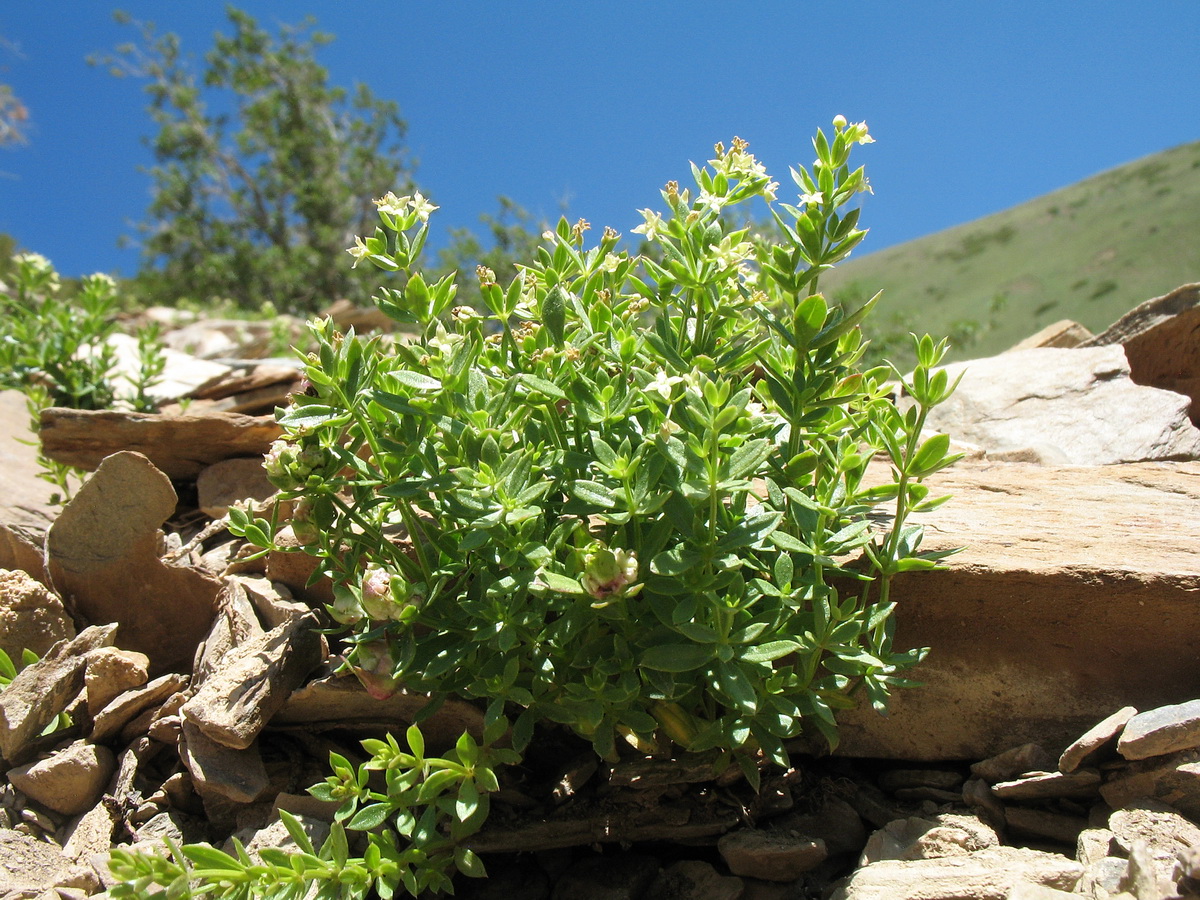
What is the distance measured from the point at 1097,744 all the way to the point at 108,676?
2.95 m

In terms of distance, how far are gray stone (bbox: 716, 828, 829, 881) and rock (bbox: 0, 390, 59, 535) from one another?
307 centimetres

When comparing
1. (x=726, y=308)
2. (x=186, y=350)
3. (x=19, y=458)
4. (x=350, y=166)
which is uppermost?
(x=350, y=166)

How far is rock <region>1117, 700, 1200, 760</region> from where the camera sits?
2.26 meters

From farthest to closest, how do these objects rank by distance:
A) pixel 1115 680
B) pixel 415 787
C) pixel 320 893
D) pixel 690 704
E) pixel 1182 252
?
pixel 1182 252, pixel 1115 680, pixel 690 704, pixel 415 787, pixel 320 893

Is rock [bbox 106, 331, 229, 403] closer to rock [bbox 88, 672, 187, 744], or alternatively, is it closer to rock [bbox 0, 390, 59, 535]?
rock [bbox 0, 390, 59, 535]

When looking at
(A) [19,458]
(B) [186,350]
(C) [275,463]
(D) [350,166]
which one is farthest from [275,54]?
(C) [275,463]

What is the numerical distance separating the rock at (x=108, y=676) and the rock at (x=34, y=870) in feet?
1.40

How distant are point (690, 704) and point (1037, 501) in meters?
1.63

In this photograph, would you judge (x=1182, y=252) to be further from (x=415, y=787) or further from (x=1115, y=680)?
(x=415, y=787)

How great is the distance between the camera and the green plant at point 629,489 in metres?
2.04

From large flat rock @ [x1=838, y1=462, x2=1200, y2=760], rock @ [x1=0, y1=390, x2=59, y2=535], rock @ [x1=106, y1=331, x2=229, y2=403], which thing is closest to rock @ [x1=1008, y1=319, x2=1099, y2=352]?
large flat rock @ [x1=838, y1=462, x2=1200, y2=760]

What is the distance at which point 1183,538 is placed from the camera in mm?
2820

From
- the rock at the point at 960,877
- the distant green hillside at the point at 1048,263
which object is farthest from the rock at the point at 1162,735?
the distant green hillside at the point at 1048,263

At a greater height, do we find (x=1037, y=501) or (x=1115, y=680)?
(x=1037, y=501)
